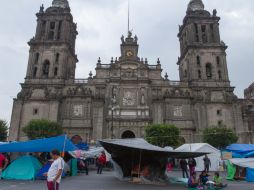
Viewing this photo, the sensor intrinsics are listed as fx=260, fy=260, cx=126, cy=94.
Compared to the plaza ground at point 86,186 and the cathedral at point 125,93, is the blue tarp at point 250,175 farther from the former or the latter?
the cathedral at point 125,93

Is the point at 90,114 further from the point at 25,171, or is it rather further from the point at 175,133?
the point at 25,171

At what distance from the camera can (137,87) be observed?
38.5 m

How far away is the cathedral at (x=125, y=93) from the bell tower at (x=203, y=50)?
0.50ft

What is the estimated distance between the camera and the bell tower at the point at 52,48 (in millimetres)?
39844

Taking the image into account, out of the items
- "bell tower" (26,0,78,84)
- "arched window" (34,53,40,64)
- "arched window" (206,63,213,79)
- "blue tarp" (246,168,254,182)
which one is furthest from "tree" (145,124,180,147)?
"arched window" (34,53,40,64)

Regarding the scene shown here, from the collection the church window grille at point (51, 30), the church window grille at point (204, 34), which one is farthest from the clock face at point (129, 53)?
the church window grille at point (51, 30)

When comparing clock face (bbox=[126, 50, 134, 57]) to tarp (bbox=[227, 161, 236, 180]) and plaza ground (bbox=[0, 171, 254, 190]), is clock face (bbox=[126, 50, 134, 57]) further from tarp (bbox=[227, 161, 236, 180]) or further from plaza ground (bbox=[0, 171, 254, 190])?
plaza ground (bbox=[0, 171, 254, 190])

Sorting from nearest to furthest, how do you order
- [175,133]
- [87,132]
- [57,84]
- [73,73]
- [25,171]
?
[25,171], [175,133], [87,132], [57,84], [73,73]

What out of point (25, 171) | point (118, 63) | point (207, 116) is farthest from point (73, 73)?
point (25, 171)

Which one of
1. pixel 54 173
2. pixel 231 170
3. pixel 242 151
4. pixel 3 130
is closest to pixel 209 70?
pixel 242 151

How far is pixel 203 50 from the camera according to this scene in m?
41.6

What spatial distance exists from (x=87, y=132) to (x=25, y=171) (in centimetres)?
2250

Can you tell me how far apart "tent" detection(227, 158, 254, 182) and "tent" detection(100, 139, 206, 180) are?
144 inches

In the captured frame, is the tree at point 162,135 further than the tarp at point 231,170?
Yes
